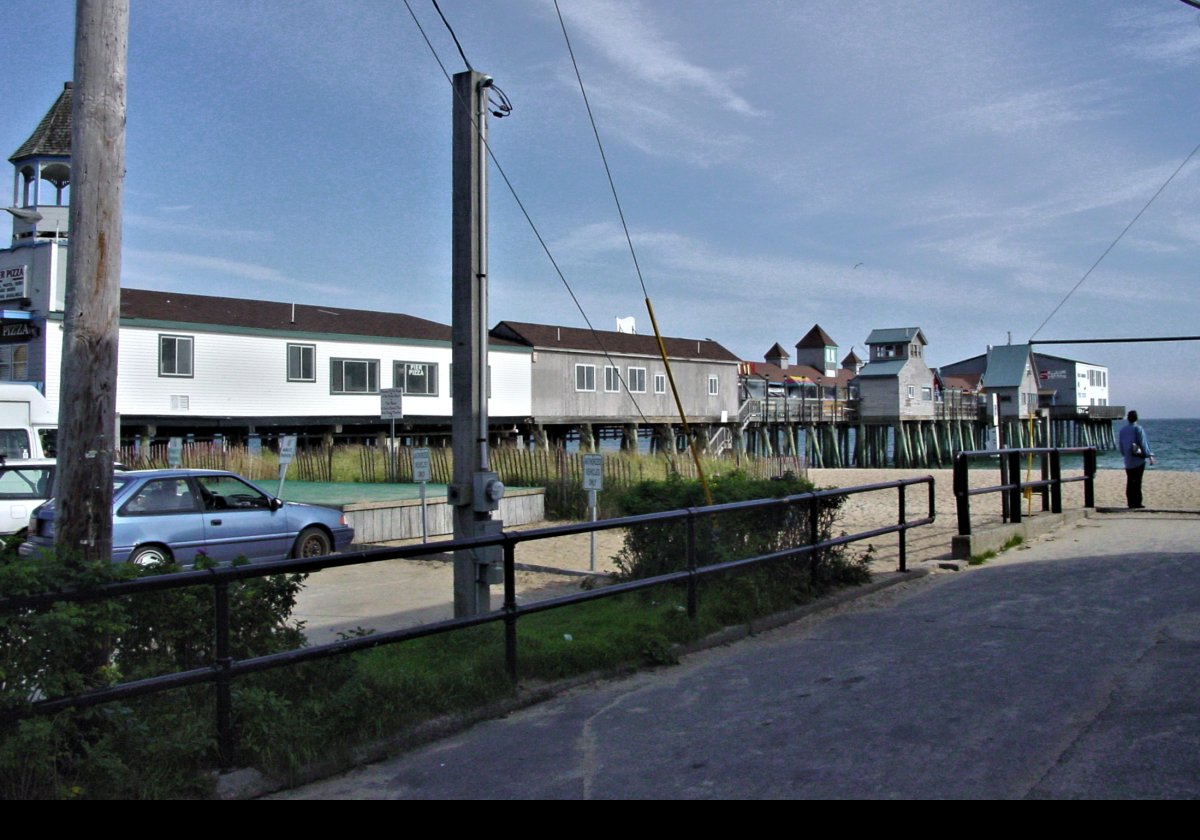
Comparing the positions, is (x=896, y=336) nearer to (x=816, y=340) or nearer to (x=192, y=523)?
(x=816, y=340)

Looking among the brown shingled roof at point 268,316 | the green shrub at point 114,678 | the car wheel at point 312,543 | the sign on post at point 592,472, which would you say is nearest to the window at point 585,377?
the brown shingled roof at point 268,316

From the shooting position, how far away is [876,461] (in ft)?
279

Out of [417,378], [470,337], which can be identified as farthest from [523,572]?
[417,378]

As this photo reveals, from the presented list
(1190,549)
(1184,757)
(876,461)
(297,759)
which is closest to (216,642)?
(297,759)

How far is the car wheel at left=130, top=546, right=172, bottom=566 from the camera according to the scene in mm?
12602

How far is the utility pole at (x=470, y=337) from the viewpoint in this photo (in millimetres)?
8359

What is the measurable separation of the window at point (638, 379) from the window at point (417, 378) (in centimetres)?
1181

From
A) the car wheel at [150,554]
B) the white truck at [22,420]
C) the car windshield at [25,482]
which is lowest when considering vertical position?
the car wheel at [150,554]

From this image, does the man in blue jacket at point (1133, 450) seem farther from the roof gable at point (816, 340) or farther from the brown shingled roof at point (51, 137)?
the roof gable at point (816, 340)

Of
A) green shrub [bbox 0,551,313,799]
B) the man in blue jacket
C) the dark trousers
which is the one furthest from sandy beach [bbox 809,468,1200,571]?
green shrub [bbox 0,551,313,799]

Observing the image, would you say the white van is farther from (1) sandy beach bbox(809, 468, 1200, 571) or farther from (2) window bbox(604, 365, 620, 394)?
(2) window bbox(604, 365, 620, 394)

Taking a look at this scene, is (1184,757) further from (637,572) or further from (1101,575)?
(1101,575)

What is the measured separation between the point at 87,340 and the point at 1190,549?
1250 centimetres

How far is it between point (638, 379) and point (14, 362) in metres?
29.2
